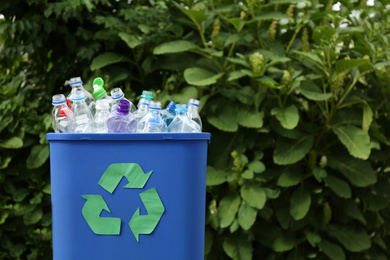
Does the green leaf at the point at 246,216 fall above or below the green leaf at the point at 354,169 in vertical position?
below

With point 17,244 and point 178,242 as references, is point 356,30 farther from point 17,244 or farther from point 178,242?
point 17,244

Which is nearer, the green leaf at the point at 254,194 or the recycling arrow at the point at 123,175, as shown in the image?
the recycling arrow at the point at 123,175

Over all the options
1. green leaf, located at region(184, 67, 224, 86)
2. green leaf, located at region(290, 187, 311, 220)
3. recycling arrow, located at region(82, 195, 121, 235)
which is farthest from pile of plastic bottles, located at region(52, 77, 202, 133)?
green leaf, located at region(290, 187, 311, 220)

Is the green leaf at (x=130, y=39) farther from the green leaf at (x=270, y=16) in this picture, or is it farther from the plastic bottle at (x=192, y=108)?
the plastic bottle at (x=192, y=108)

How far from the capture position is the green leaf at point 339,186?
2.91m

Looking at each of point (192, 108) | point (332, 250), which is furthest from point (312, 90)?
point (192, 108)

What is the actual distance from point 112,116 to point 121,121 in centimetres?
3

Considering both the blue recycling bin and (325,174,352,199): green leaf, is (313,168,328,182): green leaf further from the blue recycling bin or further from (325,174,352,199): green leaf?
the blue recycling bin

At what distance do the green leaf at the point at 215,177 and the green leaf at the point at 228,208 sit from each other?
129 millimetres

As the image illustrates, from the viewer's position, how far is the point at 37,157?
2918mm

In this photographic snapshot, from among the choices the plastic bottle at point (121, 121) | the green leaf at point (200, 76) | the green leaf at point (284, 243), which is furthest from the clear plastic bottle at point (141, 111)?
the green leaf at point (284, 243)

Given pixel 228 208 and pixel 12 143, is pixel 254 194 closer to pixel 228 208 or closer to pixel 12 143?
pixel 228 208

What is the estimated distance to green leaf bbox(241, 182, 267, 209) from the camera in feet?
9.11

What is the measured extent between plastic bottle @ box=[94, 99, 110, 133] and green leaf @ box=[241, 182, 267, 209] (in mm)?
1256
